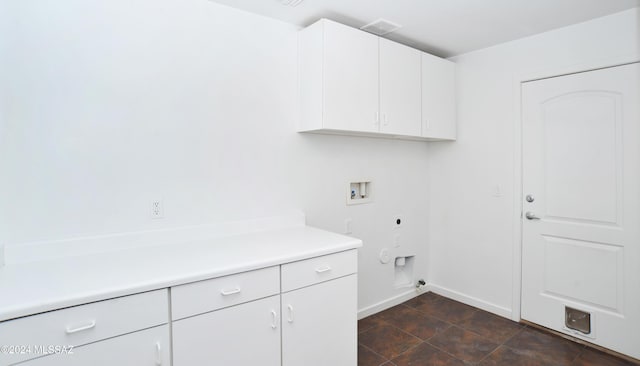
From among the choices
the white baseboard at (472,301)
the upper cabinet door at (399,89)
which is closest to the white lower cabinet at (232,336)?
the upper cabinet door at (399,89)

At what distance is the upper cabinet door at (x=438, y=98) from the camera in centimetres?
278

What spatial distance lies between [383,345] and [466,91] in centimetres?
232

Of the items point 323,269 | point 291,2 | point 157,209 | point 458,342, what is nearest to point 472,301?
point 458,342

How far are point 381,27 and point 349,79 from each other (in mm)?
520

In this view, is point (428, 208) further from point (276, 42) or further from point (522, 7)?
point (276, 42)

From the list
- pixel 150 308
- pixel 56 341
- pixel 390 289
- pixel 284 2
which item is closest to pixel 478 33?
pixel 284 2

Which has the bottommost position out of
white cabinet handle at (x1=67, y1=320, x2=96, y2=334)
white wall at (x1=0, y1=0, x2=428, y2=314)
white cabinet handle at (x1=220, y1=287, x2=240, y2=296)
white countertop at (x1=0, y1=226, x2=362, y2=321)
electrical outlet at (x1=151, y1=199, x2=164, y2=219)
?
white cabinet handle at (x1=67, y1=320, x2=96, y2=334)

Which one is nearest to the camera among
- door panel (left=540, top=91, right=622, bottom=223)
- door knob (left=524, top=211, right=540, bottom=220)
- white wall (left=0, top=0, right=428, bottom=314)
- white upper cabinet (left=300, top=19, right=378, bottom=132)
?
white wall (left=0, top=0, right=428, bottom=314)

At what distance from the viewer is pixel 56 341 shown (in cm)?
111

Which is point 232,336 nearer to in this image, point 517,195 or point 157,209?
point 157,209

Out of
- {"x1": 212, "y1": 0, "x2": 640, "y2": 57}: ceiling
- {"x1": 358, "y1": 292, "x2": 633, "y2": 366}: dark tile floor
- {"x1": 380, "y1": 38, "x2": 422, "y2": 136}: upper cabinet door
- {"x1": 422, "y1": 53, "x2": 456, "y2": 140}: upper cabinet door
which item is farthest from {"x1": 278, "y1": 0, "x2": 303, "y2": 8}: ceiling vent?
{"x1": 358, "y1": 292, "x2": 633, "y2": 366}: dark tile floor

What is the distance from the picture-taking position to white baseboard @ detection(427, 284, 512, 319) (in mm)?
2840

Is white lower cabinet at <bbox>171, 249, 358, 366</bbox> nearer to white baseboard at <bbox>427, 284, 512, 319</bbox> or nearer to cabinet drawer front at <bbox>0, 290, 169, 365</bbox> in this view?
cabinet drawer front at <bbox>0, 290, 169, 365</bbox>

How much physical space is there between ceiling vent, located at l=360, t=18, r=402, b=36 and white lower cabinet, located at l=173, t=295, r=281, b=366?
1920mm
